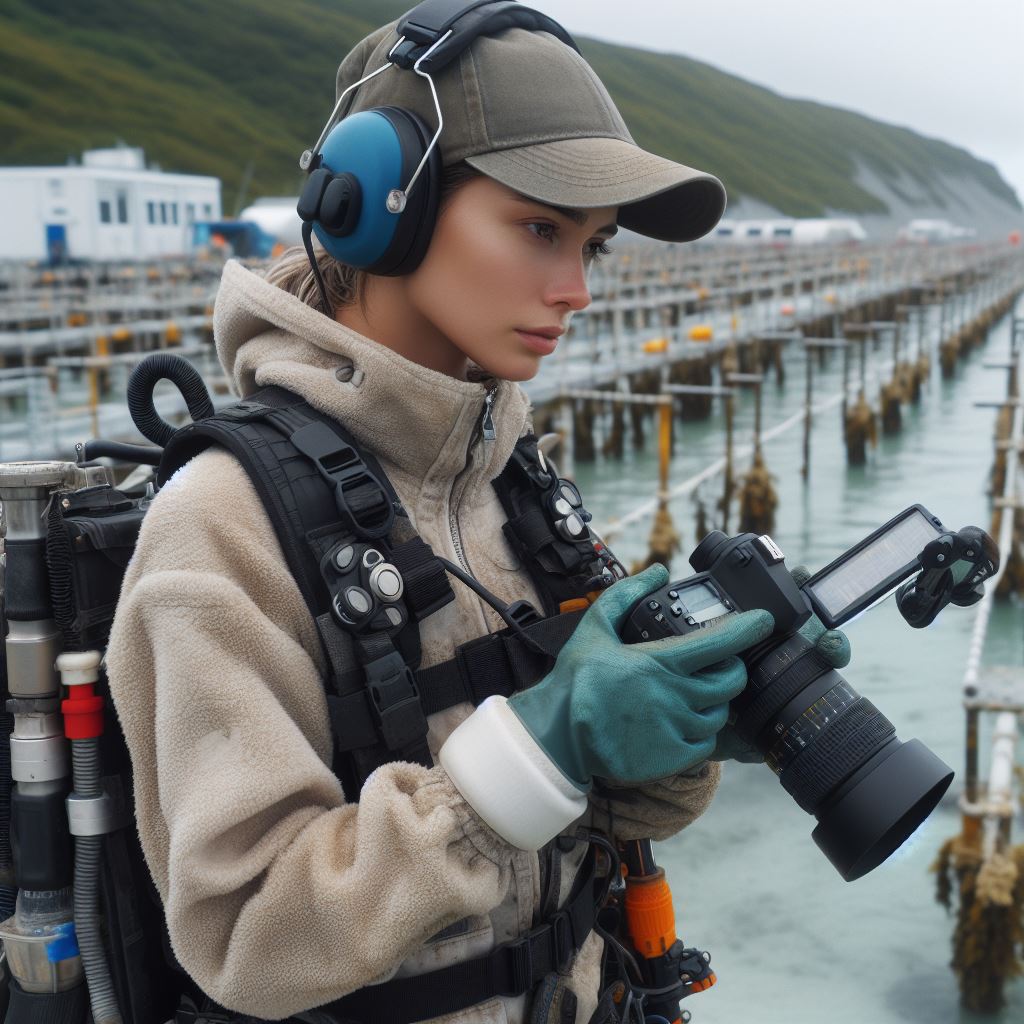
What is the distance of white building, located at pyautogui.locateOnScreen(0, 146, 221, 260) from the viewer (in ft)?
143

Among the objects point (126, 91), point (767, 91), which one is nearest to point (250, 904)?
point (126, 91)

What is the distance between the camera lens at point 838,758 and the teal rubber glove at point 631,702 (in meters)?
0.13

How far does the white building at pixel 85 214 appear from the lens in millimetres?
43531

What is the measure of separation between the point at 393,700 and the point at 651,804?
459 millimetres

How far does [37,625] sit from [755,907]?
6.05 metres

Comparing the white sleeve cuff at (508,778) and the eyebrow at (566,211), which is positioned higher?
the eyebrow at (566,211)

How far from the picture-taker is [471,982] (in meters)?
1.29

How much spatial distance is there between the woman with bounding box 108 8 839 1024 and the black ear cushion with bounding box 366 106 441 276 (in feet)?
0.06

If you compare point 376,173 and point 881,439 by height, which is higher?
point 376,173

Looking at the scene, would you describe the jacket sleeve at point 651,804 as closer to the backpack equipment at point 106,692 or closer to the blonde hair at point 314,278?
the backpack equipment at point 106,692

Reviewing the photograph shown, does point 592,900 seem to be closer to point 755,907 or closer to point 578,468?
point 755,907

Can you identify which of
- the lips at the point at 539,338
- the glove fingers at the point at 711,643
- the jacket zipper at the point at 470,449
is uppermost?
the lips at the point at 539,338

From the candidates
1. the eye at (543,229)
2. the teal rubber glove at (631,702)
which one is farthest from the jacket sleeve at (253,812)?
the eye at (543,229)

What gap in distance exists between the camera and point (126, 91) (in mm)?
70188
